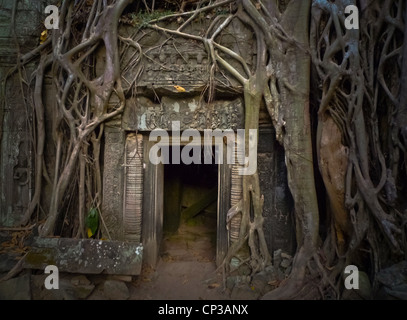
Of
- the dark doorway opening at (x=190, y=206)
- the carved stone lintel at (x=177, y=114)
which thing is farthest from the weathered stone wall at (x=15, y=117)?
the dark doorway opening at (x=190, y=206)

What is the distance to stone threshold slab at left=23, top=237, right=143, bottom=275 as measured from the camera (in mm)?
2551

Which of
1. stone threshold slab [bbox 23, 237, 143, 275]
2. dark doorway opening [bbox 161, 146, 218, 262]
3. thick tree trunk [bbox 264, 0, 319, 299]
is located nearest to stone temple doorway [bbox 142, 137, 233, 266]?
dark doorway opening [bbox 161, 146, 218, 262]

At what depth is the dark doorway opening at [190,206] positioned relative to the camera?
15.0ft

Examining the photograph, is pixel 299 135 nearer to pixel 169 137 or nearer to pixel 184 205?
pixel 169 137

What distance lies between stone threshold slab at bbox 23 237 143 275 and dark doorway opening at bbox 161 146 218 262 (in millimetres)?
1626

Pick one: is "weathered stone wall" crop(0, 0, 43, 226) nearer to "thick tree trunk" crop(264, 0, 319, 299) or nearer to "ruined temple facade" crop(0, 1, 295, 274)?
"ruined temple facade" crop(0, 1, 295, 274)

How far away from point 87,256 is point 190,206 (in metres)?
3.01

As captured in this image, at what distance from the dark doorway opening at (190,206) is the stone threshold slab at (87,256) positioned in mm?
1626

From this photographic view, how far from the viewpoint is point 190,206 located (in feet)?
17.9

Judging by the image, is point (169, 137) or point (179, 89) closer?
Answer: point (179, 89)

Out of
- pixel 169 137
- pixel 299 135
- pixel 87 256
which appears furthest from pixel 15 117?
pixel 299 135

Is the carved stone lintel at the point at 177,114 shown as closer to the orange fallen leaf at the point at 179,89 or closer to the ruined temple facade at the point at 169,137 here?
the ruined temple facade at the point at 169,137

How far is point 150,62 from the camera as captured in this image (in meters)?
3.14

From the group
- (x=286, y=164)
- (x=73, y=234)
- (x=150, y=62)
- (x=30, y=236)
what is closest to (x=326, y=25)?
(x=286, y=164)
